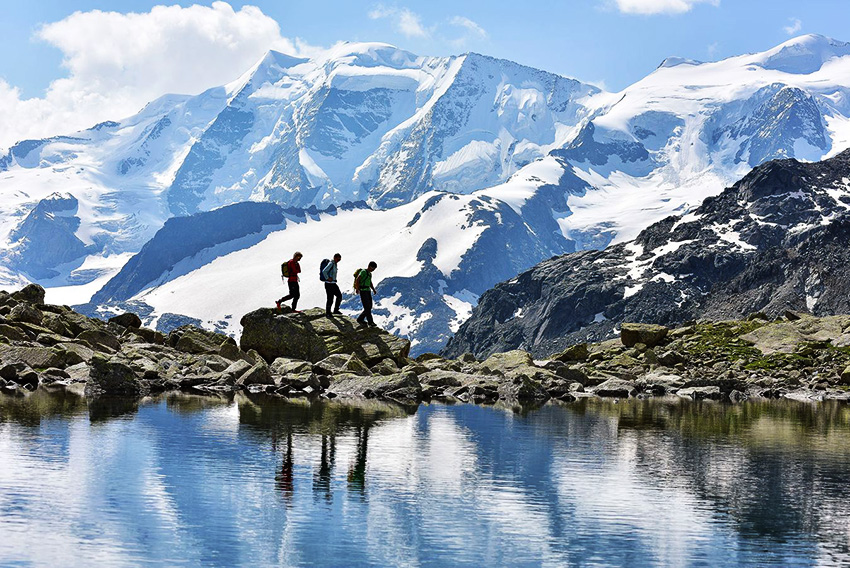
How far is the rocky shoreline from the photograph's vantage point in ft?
160

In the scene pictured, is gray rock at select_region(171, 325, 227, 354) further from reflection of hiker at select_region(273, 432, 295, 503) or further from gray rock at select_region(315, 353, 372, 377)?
reflection of hiker at select_region(273, 432, 295, 503)

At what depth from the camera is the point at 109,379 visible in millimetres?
43594

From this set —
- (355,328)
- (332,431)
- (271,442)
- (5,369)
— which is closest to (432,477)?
(271,442)

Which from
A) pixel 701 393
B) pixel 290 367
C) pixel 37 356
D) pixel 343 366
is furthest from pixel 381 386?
pixel 701 393

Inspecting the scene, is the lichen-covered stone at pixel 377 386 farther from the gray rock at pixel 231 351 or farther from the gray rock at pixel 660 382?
the gray rock at pixel 660 382

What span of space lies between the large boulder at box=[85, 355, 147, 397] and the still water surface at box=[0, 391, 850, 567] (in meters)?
5.40

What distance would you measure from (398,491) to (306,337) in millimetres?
34638

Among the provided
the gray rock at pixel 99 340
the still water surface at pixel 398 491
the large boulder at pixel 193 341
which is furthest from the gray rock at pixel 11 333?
the still water surface at pixel 398 491

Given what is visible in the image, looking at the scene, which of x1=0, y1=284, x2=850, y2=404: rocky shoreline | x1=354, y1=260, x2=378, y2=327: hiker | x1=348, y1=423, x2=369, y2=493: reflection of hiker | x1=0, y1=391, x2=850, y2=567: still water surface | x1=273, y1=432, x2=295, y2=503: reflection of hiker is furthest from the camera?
x1=354, y1=260, x2=378, y2=327: hiker

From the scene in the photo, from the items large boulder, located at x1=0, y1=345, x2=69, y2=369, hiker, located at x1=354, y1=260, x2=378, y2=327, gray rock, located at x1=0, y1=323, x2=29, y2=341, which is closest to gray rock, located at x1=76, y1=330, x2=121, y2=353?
gray rock, located at x1=0, y1=323, x2=29, y2=341

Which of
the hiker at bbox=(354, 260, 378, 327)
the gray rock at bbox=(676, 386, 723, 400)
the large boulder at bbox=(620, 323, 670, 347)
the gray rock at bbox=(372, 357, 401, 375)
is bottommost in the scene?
the gray rock at bbox=(676, 386, 723, 400)

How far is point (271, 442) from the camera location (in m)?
29.2

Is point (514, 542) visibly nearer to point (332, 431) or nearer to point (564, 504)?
point (564, 504)

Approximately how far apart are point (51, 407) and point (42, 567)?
69.0 ft
